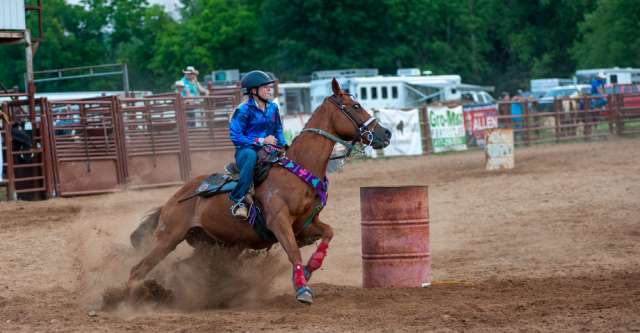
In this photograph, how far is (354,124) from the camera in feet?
26.9

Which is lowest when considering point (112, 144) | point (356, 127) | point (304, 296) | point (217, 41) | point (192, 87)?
point (304, 296)

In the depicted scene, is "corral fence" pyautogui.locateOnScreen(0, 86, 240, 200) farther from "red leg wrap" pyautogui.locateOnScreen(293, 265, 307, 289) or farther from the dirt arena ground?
"red leg wrap" pyautogui.locateOnScreen(293, 265, 307, 289)

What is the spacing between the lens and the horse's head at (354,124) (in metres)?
8.13

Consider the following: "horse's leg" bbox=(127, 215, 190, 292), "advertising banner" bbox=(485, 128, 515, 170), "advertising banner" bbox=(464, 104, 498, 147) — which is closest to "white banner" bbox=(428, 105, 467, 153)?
"advertising banner" bbox=(464, 104, 498, 147)

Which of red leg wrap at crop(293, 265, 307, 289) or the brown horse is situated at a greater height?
the brown horse

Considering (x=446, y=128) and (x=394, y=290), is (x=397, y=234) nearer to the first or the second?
(x=394, y=290)

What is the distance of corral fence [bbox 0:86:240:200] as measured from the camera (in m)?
18.6

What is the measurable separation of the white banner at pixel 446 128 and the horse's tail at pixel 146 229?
19036mm

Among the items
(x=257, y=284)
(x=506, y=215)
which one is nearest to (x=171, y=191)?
(x=506, y=215)

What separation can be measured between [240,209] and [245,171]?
342 millimetres

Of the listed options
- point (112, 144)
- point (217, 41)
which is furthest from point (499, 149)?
point (217, 41)

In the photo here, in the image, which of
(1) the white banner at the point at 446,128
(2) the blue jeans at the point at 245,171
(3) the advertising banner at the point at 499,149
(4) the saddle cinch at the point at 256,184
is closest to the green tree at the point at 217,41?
(1) the white banner at the point at 446,128

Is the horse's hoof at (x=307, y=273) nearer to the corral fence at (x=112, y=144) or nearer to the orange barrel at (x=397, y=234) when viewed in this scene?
the orange barrel at (x=397, y=234)

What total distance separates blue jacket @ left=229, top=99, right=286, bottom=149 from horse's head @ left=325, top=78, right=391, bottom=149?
557mm
